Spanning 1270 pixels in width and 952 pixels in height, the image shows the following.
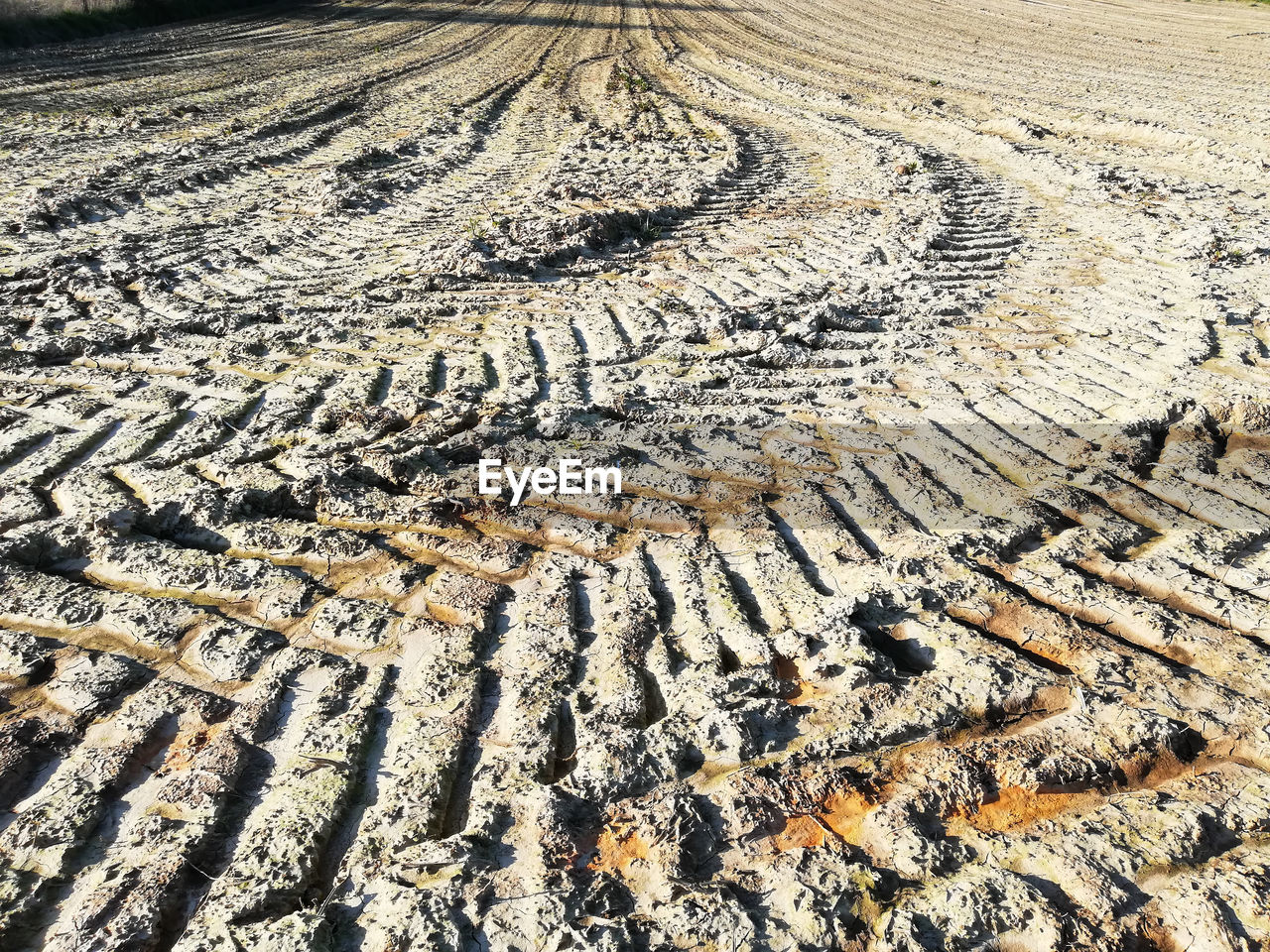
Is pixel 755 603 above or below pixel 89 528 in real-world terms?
below

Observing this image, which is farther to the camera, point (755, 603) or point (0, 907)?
point (755, 603)

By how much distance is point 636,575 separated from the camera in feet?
8.50

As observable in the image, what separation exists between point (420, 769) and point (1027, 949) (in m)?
1.41

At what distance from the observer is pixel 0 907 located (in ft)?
5.25

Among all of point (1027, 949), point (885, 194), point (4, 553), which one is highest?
point (885, 194)

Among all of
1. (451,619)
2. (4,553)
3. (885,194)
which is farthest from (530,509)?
(885,194)

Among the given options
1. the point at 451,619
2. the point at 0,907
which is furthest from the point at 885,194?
the point at 0,907

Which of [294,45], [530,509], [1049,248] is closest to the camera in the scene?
[530,509]

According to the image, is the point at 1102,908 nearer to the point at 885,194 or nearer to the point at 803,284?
the point at 803,284

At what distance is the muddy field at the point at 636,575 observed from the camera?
168cm

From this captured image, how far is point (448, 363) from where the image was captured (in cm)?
407

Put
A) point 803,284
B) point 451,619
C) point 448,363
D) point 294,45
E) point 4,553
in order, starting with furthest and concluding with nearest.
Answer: point 294,45 → point 803,284 → point 448,363 → point 4,553 → point 451,619

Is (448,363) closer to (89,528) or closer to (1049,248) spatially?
(89,528)

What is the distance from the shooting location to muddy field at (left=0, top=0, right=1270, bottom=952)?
1.68m
